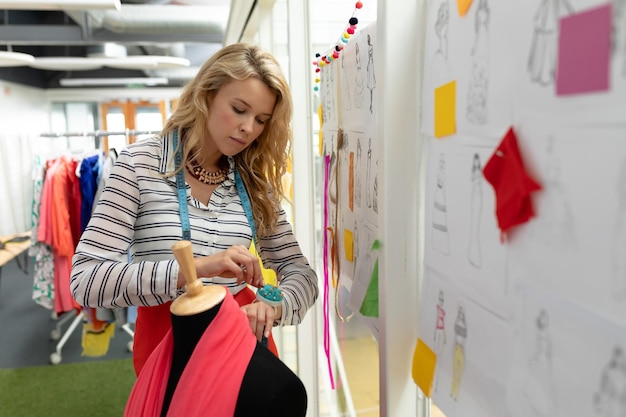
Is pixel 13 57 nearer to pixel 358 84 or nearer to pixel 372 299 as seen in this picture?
pixel 358 84

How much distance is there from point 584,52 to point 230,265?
2.41 ft

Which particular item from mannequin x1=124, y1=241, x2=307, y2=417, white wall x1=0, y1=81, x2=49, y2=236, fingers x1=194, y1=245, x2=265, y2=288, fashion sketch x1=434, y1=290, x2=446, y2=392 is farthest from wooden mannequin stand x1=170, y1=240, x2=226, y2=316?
white wall x1=0, y1=81, x2=49, y2=236

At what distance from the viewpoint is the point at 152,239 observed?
3.79 ft

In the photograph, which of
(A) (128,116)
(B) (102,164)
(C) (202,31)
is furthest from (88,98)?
(B) (102,164)

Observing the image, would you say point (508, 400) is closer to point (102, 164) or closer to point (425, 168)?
point (425, 168)

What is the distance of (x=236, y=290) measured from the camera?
4.09 ft

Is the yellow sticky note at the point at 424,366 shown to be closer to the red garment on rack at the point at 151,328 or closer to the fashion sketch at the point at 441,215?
the fashion sketch at the point at 441,215

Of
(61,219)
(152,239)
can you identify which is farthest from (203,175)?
(61,219)

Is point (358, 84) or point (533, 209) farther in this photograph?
point (358, 84)

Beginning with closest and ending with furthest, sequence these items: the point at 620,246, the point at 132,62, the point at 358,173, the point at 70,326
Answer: the point at 620,246 < the point at 358,173 < the point at 70,326 < the point at 132,62

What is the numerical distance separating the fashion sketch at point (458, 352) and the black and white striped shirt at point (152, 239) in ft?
1.48

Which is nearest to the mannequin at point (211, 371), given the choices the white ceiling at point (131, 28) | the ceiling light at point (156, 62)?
the white ceiling at point (131, 28)

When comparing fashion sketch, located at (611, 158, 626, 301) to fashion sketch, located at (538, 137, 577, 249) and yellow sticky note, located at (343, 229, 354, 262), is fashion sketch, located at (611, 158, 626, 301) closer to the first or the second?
fashion sketch, located at (538, 137, 577, 249)

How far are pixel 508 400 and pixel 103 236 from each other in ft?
2.79
